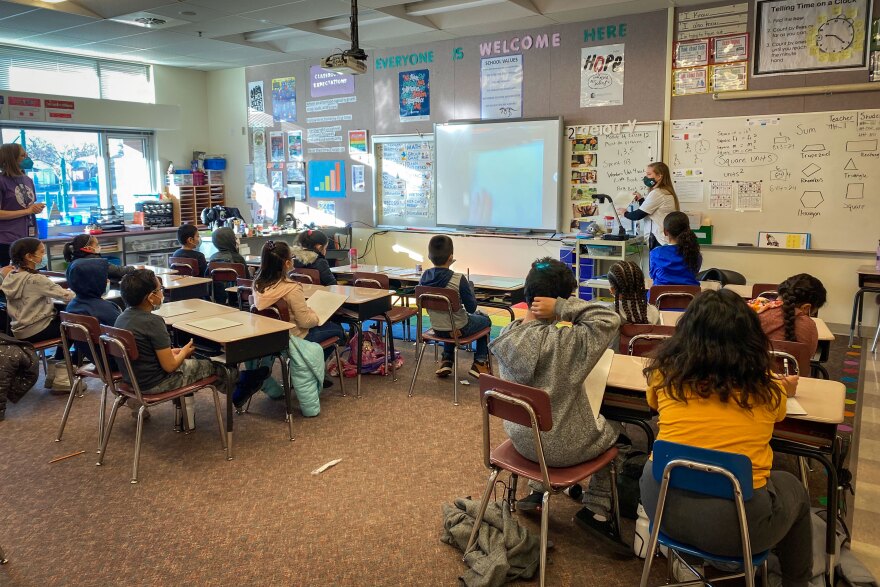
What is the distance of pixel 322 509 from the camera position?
301 cm

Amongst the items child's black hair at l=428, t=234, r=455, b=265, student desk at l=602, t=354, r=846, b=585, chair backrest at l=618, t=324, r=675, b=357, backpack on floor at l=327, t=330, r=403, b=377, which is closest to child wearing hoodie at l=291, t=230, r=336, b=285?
backpack on floor at l=327, t=330, r=403, b=377

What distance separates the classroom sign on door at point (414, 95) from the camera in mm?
8031

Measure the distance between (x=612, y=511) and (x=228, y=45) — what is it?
7.50 metres

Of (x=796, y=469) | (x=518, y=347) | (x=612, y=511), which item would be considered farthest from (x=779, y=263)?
(x=518, y=347)

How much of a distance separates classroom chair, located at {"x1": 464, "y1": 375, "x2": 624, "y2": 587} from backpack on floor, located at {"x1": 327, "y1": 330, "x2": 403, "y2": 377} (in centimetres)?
255

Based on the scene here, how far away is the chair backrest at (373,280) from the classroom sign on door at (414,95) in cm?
338

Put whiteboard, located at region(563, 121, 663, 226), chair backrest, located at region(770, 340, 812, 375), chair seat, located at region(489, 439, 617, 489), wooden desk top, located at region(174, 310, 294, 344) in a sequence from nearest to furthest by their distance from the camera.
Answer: chair seat, located at region(489, 439, 617, 489) → chair backrest, located at region(770, 340, 812, 375) → wooden desk top, located at region(174, 310, 294, 344) → whiteboard, located at region(563, 121, 663, 226)

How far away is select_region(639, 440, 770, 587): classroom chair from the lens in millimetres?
1827

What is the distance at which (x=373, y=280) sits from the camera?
529 cm

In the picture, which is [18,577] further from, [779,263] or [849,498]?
[779,263]

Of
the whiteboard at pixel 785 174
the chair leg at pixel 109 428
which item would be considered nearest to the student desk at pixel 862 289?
the whiteboard at pixel 785 174

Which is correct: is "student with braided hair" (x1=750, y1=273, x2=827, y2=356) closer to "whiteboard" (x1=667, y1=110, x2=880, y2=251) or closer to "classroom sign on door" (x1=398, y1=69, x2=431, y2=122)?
"whiteboard" (x1=667, y1=110, x2=880, y2=251)

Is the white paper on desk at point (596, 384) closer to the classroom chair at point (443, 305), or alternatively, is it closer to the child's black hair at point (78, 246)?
the classroom chair at point (443, 305)

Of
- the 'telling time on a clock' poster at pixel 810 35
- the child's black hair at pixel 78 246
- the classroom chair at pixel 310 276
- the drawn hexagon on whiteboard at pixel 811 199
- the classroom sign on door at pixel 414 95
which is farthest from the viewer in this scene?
the classroom sign on door at pixel 414 95
